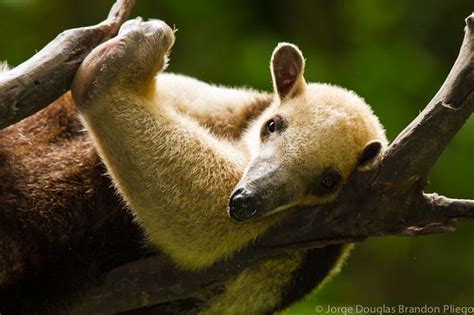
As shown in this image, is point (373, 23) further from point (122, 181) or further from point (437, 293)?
point (122, 181)

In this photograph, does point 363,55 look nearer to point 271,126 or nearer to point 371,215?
point 271,126

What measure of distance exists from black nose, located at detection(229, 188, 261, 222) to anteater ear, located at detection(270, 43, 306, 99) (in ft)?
3.35

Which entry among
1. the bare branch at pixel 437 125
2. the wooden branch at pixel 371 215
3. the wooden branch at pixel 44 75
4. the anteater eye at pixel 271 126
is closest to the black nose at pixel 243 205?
the wooden branch at pixel 371 215

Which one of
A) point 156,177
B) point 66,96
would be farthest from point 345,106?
point 66,96

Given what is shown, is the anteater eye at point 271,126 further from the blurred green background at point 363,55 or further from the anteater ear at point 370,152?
the blurred green background at point 363,55

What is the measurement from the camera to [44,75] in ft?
12.6

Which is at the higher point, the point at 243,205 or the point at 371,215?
the point at 243,205

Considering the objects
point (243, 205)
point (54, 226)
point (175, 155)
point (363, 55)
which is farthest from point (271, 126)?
point (363, 55)

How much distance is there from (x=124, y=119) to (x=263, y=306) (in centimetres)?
125

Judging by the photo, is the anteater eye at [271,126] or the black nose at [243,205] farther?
the anteater eye at [271,126]

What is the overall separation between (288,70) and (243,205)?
1.22 m

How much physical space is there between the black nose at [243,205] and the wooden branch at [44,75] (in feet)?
3.07

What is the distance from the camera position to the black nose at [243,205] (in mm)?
3719

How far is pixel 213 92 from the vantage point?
5.13m
